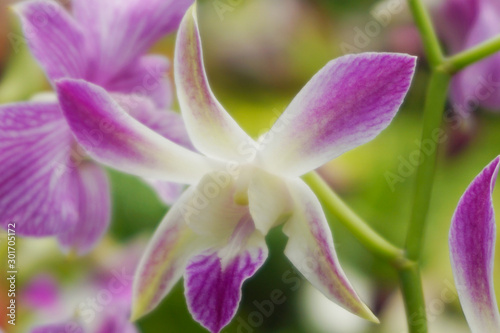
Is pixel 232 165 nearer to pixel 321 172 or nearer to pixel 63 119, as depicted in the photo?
pixel 63 119

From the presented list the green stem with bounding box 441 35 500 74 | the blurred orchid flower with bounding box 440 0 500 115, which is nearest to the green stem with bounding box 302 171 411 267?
the green stem with bounding box 441 35 500 74

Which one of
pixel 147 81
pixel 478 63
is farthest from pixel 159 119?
pixel 478 63

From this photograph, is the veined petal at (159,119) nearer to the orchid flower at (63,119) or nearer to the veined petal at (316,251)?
the orchid flower at (63,119)

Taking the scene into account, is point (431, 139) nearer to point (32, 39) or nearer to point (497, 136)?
point (32, 39)

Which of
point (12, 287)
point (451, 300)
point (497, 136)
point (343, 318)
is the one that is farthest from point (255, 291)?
point (497, 136)

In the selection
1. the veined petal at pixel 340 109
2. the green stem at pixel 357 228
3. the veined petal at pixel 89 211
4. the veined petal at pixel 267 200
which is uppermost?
the veined petal at pixel 340 109

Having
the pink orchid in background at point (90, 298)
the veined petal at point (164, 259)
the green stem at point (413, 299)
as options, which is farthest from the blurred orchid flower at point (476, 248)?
the pink orchid in background at point (90, 298)
